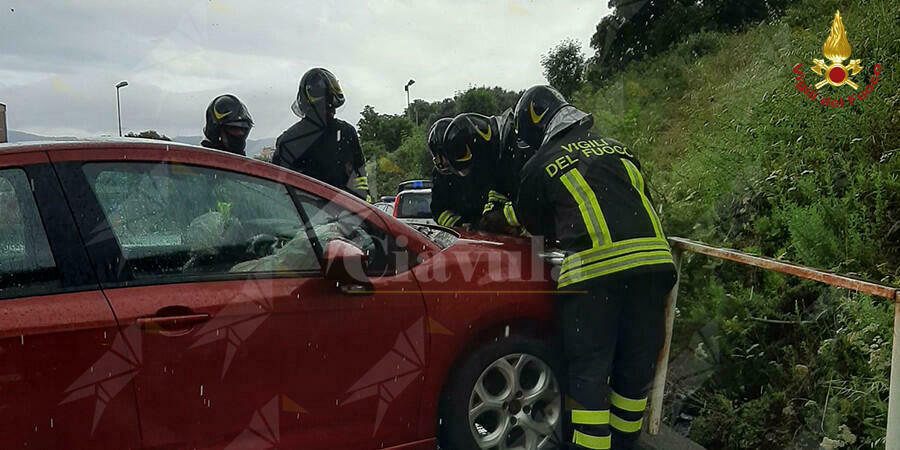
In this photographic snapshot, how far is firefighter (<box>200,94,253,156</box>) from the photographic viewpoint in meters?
5.07

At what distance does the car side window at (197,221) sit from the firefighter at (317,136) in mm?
2435

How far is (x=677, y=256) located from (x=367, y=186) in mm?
2639

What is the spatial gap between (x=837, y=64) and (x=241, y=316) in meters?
5.82

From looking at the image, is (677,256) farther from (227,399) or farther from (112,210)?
(112,210)

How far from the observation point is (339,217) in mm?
2990

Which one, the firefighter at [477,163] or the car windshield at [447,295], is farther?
the firefighter at [477,163]

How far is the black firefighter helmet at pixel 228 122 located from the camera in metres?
5.07

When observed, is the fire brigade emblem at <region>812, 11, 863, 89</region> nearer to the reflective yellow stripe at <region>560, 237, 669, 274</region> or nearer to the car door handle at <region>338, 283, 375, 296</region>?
the reflective yellow stripe at <region>560, 237, 669, 274</region>

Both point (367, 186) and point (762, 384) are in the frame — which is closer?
point (762, 384)

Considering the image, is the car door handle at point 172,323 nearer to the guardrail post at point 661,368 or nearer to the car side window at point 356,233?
the car side window at point 356,233

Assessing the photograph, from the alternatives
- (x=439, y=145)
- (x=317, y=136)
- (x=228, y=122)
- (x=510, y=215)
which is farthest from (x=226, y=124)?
(x=510, y=215)

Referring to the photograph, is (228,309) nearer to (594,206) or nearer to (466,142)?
(594,206)

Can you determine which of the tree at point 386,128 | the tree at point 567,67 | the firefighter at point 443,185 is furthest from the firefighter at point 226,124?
the tree at point 386,128

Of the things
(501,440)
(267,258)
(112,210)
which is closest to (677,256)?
(501,440)
